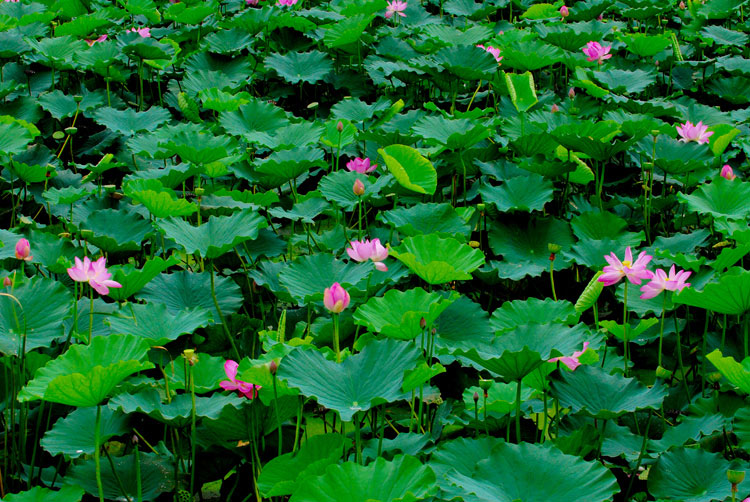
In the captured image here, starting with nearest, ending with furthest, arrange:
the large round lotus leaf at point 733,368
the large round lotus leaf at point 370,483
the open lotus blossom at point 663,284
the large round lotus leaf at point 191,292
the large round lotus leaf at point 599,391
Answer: the large round lotus leaf at point 370,483 < the large round lotus leaf at point 733,368 < the large round lotus leaf at point 599,391 < the open lotus blossom at point 663,284 < the large round lotus leaf at point 191,292

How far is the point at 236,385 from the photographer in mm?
1436

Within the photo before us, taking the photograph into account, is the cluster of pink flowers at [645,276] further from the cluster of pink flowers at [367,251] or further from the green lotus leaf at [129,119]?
the green lotus leaf at [129,119]

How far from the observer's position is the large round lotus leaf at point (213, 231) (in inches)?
75.0

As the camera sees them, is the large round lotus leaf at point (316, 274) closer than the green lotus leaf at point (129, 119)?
Yes

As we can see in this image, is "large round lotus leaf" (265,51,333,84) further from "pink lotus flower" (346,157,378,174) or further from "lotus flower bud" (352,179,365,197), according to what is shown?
"lotus flower bud" (352,179,365,197)

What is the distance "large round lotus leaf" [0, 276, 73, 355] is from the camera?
161 centimetres

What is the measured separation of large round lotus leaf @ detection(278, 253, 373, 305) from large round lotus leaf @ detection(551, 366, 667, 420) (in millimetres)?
524

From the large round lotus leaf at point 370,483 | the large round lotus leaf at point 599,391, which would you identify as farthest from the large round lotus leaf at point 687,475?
the large round lotus leaf at point 370,483

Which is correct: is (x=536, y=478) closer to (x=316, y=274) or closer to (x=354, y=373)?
(x=354, y=373)

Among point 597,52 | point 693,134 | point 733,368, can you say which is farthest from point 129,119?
point 733,368

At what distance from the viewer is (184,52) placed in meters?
3.91

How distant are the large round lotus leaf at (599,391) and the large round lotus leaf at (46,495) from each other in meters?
0.88

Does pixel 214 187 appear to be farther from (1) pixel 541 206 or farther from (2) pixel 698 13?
(2) pixel 698 13

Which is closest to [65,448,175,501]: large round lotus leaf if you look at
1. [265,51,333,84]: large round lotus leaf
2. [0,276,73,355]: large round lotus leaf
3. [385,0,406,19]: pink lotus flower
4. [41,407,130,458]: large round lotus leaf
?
[41,407,130,458]: large round lotus leaf
